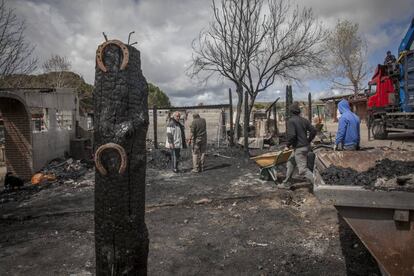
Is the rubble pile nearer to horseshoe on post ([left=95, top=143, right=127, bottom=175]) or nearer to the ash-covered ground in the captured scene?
the ash-covered ground

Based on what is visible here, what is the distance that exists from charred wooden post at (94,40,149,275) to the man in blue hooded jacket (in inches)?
222

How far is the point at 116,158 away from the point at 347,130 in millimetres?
5814

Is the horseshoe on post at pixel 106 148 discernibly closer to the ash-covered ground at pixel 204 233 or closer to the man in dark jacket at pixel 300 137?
the ash-covered ground at pixel 204 233

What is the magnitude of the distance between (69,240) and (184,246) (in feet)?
5.75

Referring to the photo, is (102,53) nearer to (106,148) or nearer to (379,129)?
(106,148)

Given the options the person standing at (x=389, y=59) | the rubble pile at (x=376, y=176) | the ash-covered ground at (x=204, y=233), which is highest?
the person standing at (x=389, y=59)

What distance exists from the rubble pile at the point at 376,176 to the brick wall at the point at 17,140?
978 cm

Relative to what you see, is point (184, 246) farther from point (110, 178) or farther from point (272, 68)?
point (272, 68)

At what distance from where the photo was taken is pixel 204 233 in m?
5.54

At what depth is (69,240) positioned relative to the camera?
211 inches

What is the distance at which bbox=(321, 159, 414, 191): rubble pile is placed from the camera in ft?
10.0

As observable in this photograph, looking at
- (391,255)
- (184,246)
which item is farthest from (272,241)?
(391,255)

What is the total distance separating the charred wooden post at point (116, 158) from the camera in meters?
2.21

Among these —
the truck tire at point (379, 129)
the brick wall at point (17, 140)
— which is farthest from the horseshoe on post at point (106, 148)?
the truck tire at point (379, 129)
